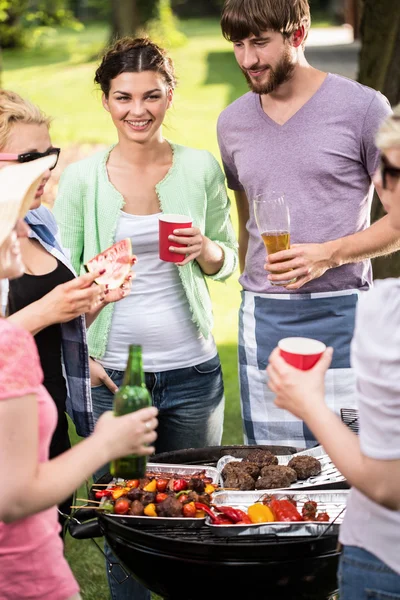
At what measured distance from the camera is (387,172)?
90.4 inches

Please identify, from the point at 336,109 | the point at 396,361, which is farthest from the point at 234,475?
the point at 336,109

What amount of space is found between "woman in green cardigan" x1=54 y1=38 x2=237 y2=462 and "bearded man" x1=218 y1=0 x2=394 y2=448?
257mm

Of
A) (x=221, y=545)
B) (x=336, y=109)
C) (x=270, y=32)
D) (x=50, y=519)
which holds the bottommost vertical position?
(x=221, y=545)

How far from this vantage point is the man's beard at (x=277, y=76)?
398cm

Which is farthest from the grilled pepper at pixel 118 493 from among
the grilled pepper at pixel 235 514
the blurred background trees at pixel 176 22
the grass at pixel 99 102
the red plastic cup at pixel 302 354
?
the blurred background trees at pixel 176 22

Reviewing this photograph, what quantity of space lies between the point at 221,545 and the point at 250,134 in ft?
6.94

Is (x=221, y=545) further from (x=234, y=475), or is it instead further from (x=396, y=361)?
(x=396, y=361)

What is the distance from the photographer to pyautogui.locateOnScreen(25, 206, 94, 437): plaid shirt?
374 centimetres

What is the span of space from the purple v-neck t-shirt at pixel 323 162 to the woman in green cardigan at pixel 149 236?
29cm

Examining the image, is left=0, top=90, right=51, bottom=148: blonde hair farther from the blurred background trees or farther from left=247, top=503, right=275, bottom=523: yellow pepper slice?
left=247, top=503, right=275, bottom=523: yellow pepper slice

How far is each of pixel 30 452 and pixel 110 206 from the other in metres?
2.03

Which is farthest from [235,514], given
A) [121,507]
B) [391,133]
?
[391,133]

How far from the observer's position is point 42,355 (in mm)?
3650

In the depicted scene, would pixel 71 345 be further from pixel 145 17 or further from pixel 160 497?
pixel 145 17
